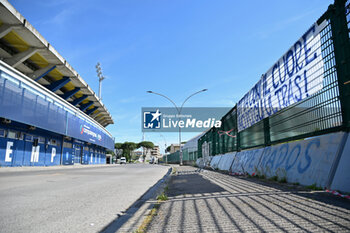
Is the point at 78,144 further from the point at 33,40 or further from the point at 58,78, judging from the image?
the point at 33,40

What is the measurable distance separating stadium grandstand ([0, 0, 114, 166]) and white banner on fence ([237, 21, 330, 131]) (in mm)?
19364

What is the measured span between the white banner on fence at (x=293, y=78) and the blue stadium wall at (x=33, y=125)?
19324mm

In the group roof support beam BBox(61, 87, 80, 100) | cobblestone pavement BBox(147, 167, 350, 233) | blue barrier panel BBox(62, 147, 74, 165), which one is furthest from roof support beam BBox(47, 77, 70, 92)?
cobblestone pavement BBox(147, 167, 350, 233)

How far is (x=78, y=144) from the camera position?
39.0m

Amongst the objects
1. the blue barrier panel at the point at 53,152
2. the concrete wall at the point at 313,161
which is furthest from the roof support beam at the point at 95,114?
the concrete wall at the point at 313,161

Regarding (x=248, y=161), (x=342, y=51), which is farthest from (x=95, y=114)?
(x=342, y=51)

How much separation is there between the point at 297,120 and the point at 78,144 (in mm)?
38042

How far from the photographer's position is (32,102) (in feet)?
75.6

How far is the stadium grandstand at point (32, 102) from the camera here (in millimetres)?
19672

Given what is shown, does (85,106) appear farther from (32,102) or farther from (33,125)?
(33,125)

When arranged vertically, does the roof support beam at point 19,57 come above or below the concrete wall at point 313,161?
above

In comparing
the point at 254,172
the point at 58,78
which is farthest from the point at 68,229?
the point at 58,78

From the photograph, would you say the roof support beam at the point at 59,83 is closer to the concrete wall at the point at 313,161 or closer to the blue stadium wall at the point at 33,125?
the blue stadium wall at the point at 33,125

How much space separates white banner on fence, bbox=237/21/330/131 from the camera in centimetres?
546
